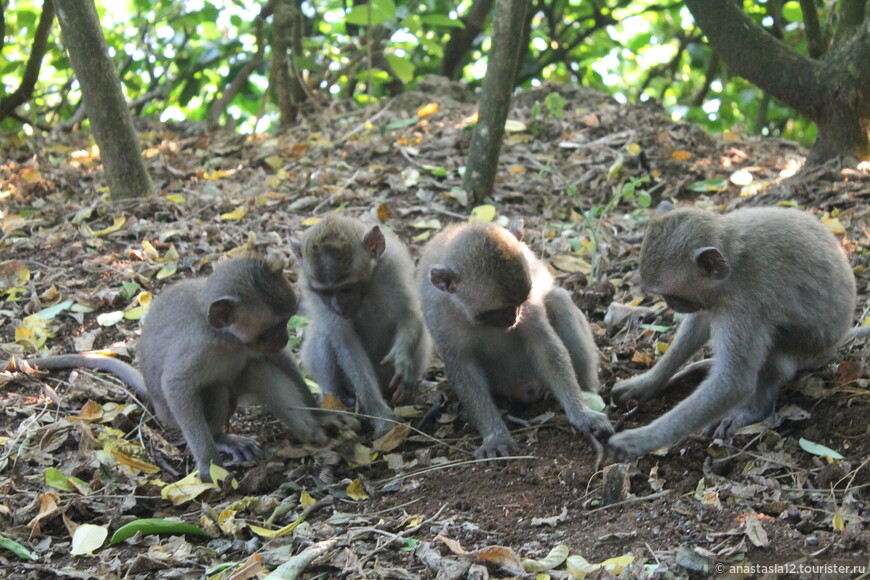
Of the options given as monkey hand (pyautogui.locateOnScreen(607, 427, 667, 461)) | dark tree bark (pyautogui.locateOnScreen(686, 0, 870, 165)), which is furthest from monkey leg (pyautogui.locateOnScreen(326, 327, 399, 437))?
dark tree bark (pyautogui.locateOnScreen(686, 0, 870, 165))

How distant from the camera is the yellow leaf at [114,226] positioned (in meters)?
8.65

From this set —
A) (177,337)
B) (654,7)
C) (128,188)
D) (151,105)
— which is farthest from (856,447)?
(151,105)

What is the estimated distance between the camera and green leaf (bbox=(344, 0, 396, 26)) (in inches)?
380

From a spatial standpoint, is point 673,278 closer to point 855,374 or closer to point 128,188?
point 855,374

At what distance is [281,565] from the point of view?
4379 mm

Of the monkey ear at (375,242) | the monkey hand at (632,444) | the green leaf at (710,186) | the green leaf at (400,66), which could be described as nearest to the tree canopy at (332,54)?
the green leaf at (400,66)

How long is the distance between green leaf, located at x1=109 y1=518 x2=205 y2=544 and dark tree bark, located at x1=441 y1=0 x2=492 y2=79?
938 centimetres

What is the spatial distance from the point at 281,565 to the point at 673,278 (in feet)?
8.99

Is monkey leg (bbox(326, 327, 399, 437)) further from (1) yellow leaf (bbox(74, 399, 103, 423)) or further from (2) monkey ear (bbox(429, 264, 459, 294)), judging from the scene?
(1) yellow leaf (bbox(74, 399, 103, 423))

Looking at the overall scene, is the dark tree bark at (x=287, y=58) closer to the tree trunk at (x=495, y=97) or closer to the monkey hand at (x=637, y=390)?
the tree trunk at (x=495, y=97)

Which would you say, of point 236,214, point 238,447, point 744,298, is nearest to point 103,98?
point 236,214

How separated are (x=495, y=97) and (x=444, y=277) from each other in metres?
3.36

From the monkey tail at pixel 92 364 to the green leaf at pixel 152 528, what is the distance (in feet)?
6.41

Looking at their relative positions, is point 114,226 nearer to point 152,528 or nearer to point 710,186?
point 152,528
